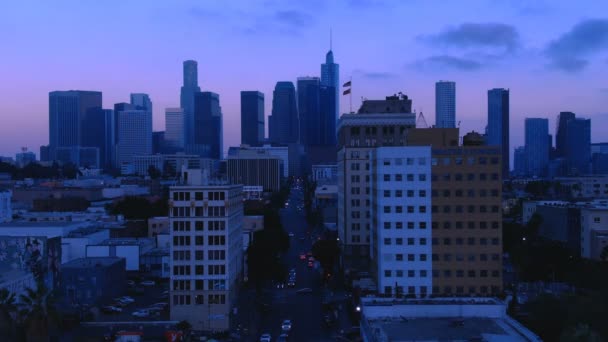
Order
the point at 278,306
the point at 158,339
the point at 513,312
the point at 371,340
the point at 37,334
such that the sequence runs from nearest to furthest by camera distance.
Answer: the point at 371,340 → the point at 37,334 → the point at 158,339 → the point at 513,312 → the point at 278,306

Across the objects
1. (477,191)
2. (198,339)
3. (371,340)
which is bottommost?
(198,339)

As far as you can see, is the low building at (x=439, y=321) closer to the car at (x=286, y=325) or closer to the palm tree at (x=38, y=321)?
the car at (x=286, y=325)

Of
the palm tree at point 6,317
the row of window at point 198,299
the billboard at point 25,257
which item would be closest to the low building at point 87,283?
the billboard at point 25,257

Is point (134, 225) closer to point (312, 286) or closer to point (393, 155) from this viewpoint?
point (312, 286)

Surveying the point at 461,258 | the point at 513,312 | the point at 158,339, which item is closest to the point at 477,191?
the point at 461,258

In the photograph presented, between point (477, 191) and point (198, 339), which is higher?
point (477, 191)

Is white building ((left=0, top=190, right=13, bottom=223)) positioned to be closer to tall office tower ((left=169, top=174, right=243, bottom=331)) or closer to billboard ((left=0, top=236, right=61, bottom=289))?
billboard ((left=0, top=236, right=61, bottom=289))

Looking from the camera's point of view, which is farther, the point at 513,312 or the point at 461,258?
the point at 461,258

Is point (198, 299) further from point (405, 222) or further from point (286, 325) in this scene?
point (405, 222)
